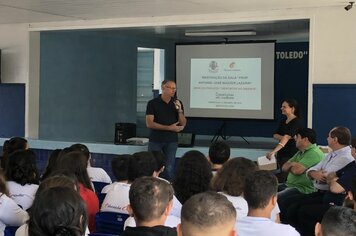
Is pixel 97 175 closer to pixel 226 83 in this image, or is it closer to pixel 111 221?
pixel 111 221

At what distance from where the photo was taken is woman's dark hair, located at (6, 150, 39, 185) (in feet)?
12.6

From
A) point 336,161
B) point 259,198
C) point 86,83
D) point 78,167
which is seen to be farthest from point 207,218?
point 86,83

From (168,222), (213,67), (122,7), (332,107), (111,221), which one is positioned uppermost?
(122,7)

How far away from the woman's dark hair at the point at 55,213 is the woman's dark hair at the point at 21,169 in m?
1.83

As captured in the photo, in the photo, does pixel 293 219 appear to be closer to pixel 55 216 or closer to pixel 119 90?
pixel 55 216

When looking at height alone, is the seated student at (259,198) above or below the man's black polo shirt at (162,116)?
below

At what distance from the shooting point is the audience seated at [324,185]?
4766 mm

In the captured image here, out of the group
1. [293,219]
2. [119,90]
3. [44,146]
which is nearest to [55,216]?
[293,219]

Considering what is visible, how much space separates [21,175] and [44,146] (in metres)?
4.96

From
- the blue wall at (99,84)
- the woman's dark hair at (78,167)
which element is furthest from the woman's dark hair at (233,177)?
the blue wall at (99,84)

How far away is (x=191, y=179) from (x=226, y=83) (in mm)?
5316

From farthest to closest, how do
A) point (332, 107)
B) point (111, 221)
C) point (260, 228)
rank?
point (332, 107) < point (111, 221) < point (260, 228)

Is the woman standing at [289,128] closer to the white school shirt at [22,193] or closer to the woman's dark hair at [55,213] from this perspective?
the white school shirt at [22,193]

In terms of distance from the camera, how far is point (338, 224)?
203cm
